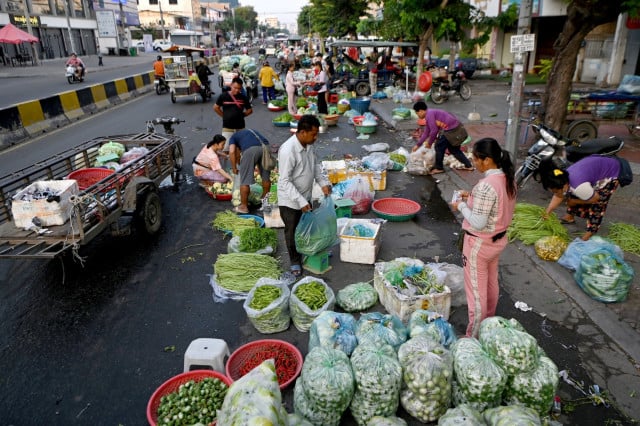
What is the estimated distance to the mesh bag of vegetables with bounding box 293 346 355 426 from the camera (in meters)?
2.96

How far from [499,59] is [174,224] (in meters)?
25.6

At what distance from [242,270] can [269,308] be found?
109cm

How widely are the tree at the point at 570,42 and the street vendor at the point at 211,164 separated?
6.75 metres

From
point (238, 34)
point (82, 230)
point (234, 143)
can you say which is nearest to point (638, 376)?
point (82, 230)

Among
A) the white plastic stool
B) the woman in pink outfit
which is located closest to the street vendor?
the white plastic stool

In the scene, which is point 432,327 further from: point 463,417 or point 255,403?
point 255,403

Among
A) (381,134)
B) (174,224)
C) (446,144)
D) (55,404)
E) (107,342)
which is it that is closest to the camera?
(55,404)

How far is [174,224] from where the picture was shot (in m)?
6.96

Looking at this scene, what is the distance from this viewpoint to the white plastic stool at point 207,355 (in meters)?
3.56

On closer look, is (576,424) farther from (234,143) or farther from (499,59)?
(499,59)

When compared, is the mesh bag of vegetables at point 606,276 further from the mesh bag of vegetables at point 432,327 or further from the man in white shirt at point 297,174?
the man in white shirt at point 297,174

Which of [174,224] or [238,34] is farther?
[238,34]

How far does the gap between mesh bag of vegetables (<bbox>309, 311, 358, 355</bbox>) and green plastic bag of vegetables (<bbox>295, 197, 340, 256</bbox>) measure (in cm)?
136

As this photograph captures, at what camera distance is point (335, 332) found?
3623mm
